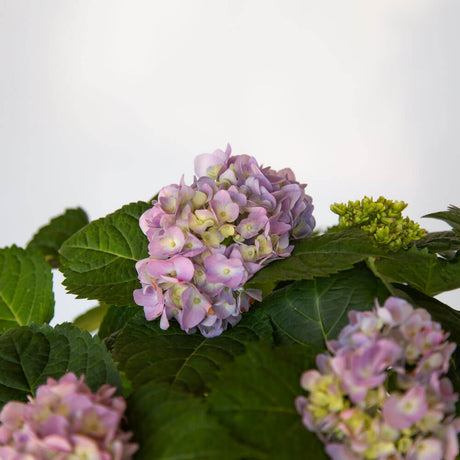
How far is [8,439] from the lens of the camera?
352 millimetres

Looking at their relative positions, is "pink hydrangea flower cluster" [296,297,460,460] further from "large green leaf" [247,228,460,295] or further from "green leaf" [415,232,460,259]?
"green leaf" [415,232,460,259]

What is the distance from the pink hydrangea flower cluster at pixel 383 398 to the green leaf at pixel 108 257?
0.30 m

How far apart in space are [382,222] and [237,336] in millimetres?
226

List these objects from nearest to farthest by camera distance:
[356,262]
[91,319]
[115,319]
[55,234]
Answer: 1. [356,262]
2. [115,319]
3. [91,319]
4. [55,234]

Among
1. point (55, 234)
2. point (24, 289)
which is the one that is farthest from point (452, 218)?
point (55, 234)

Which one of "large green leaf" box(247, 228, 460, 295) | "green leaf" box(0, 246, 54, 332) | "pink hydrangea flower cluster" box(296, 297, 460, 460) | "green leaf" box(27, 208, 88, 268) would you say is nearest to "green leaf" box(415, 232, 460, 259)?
"large green leaf" box(247, 228, 460, 295)

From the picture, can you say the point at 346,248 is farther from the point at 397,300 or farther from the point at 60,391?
the point at 60,391

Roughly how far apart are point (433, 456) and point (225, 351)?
0.21 meters

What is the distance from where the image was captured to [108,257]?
645 mm

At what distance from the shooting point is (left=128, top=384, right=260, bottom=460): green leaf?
1.08ft

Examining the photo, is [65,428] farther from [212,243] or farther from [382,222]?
[382,222]

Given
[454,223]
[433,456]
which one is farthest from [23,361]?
[454,223]

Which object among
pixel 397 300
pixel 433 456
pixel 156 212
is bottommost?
pixel 433 456

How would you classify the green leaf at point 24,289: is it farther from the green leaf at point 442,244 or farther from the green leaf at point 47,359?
the green leaf at point 442,244
